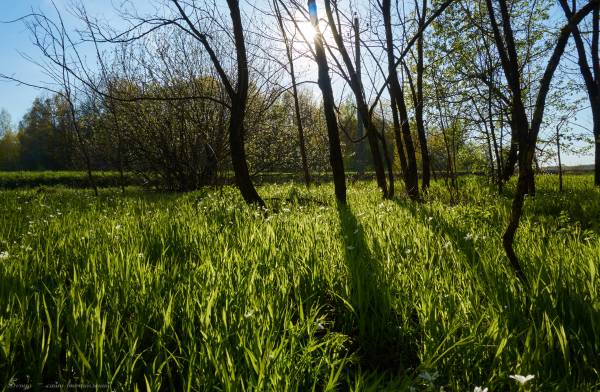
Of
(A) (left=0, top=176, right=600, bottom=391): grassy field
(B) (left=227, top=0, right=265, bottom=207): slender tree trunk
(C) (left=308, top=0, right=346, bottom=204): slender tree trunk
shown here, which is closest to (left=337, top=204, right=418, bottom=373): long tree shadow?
(A) (left=0, top=176, right=600, bottom=391): grassy field

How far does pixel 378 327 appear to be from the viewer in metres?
1.91

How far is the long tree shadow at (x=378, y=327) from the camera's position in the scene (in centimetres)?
177

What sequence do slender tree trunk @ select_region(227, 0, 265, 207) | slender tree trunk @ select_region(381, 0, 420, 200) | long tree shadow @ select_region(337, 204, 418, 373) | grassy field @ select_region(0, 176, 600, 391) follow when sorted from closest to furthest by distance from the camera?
1. grassy field @ select_region(0, 176, 600, 391)
2. long tree shadow @ select_region(337, 204, 418, 373)
3. slender tree trunk @ select_region(227, 0, 265, 207)
4. slender tree trunk @ select_region(381, 0, 420, 200)

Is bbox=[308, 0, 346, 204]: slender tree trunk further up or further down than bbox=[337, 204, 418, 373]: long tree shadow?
further up

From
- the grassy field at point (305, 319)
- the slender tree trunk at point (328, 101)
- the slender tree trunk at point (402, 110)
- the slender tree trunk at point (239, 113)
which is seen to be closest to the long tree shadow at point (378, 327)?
the grassy field at point (305, 319)

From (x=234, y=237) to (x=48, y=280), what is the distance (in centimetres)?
157

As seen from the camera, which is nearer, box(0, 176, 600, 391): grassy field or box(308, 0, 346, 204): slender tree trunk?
box(0, 176, 600, 391): grassy field

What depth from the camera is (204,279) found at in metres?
2.28

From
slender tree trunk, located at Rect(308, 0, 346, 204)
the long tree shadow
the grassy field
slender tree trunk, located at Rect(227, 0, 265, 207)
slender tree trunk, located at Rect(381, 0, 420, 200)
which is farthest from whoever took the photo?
slender tree trunk, located at Rect(381, 0, 420, 200)

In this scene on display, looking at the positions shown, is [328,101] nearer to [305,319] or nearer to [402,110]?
[402,110]

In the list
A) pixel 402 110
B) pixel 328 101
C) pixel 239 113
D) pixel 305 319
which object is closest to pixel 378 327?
pixel 305 319

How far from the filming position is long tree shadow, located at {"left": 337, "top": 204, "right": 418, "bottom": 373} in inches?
69.8

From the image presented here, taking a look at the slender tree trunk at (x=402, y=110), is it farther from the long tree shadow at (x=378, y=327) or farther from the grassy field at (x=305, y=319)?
the long tree shadow at (x=378, y=327)

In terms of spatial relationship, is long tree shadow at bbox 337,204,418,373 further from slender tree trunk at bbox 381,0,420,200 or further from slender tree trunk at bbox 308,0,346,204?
slender tree trunk at bbox 381,0,420,200
